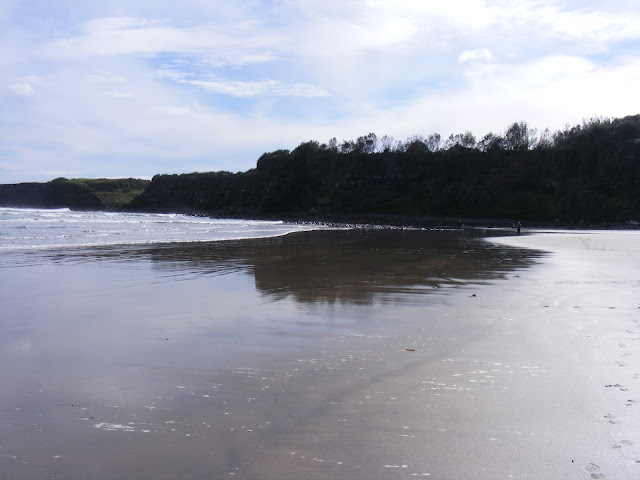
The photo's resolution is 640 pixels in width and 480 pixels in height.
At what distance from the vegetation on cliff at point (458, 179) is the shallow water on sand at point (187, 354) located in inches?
1987

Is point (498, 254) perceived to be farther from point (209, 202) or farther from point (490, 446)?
point (209, 202)

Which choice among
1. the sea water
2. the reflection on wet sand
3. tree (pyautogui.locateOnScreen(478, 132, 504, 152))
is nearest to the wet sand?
the reflection on wet sand

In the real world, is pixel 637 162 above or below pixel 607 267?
above

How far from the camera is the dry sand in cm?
325

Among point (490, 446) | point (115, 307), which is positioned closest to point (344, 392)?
point (490, 446)

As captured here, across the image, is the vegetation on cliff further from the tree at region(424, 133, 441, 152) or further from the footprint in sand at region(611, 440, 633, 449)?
the footprint in sand at region(611, 440, 633, 449)

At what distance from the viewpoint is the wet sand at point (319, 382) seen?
132 inches

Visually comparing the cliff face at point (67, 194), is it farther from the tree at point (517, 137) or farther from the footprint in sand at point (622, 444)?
the footprint in sand at point (622, 444)

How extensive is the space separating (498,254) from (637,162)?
4891 cm

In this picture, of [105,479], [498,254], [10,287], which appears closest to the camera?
[105,479]

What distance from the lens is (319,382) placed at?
4.77 m

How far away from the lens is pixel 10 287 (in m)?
10.2

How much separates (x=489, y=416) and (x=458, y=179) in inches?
2843

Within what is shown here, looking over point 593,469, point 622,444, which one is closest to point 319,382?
point 593,469
